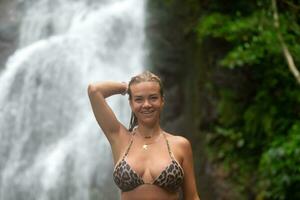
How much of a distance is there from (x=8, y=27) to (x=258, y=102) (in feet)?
19.8

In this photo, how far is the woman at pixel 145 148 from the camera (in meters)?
2.84

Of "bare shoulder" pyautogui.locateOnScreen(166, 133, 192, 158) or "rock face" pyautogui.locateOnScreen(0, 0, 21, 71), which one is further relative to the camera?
"rock face" pyautogui.locateOnScreen(0, 0, 21, 71)

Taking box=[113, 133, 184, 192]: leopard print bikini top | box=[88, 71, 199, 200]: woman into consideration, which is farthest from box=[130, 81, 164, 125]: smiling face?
box=[113, 133, 184, 192]: leopard print bikini top

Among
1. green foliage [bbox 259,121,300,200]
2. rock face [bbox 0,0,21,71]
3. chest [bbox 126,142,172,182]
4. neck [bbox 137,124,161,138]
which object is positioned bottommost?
green foliage [bbox 259,121,300,200]

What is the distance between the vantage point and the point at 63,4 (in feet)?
42.4

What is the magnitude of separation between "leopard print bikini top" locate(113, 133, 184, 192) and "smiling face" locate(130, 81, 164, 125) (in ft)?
0.72

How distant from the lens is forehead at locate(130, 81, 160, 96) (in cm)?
292

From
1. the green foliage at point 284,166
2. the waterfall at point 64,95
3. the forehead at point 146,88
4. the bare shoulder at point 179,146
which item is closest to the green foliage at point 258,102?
the green foliage at point 284,166

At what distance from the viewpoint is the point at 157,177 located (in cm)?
282

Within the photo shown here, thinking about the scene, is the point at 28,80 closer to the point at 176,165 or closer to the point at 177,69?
the point at 177,69

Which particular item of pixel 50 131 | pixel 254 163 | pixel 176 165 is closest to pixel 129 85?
pixel 176 165

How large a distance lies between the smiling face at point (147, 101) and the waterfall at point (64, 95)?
7.13 m

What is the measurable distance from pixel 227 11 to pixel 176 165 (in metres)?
6.64

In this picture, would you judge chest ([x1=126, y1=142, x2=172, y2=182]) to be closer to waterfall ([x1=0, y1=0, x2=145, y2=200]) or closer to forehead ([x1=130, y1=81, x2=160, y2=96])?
forehead ([x1=130, y1=81, x2=160, y2=96])
